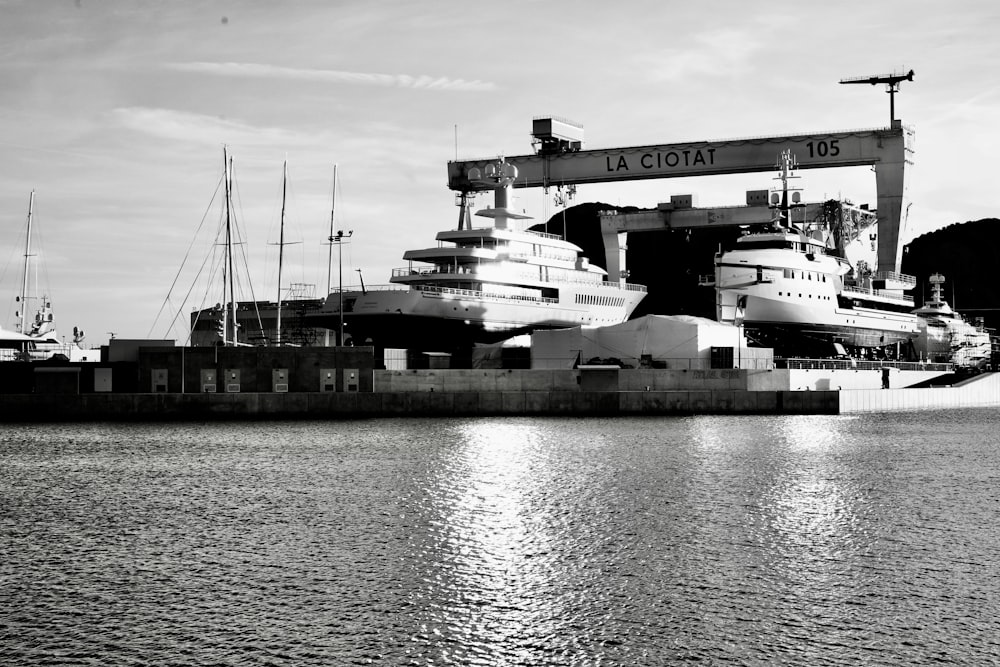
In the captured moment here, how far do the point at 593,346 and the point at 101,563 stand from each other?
37.3m

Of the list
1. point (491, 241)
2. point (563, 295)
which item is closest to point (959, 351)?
point (563, 295)

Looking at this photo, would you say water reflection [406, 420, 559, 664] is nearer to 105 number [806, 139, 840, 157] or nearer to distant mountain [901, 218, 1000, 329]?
105 number [806, 139, 840, 157]

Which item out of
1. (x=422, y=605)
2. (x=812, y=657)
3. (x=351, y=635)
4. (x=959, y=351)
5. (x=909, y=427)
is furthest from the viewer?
(x=959, y=351)

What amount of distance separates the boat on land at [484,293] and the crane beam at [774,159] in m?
5.68

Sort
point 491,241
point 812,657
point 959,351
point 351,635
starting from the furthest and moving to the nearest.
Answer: point 959,351
point 491,241
point 351,635
point 812,657

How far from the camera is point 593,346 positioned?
52906 mm

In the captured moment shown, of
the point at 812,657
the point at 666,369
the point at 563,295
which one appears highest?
the point at 563,295

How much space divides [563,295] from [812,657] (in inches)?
2217

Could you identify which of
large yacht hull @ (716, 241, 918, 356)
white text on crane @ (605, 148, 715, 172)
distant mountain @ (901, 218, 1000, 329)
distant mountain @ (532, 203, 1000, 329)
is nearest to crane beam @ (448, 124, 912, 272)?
white text on crane @ (605, 148, 715, 172)

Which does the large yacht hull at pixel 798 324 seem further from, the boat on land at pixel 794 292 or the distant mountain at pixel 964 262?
the distant mountain at pixel 964 262

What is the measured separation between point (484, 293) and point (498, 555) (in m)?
44.0

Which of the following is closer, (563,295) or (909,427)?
(909,427)

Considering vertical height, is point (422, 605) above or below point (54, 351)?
below

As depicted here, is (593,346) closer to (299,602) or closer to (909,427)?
(909,427)
